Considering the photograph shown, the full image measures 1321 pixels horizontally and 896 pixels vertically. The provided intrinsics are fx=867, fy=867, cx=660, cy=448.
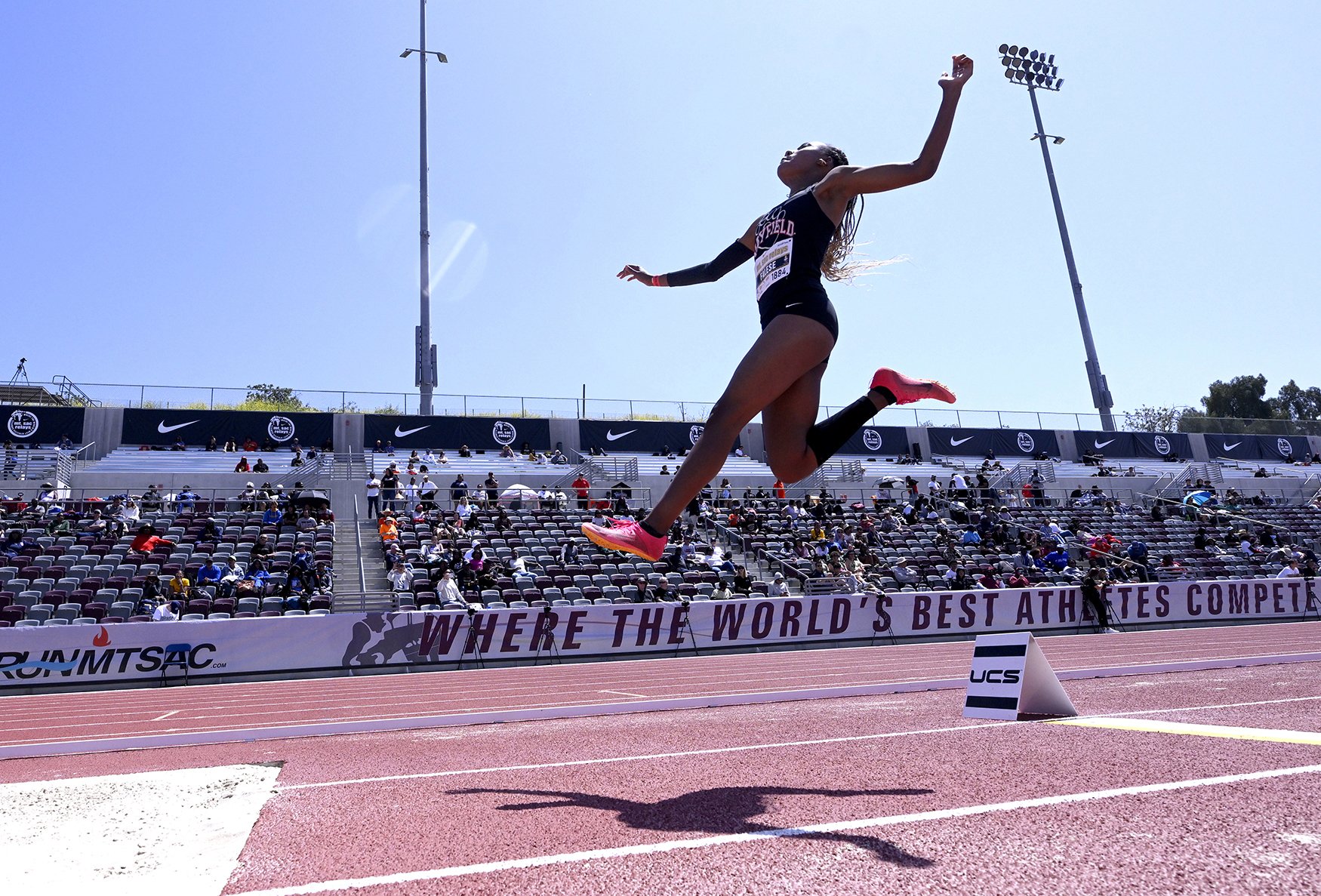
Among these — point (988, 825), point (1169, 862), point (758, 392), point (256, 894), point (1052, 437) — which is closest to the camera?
point (1169, 862)

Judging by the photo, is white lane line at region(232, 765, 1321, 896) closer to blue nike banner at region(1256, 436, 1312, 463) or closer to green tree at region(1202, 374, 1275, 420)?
blue nike banner at region(1256, 436, 1312, 463)

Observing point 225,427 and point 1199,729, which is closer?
point 1199,729

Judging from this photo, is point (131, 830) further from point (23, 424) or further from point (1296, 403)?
point (1296, 403)

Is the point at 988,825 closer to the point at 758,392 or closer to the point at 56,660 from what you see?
the point at 758,392

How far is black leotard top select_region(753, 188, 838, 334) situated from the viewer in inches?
139

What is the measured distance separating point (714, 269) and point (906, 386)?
1138 mm

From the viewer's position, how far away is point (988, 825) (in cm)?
229

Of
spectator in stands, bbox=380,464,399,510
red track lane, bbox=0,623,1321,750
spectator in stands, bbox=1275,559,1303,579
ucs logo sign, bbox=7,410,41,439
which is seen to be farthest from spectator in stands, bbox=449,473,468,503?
spectator in stands, bbox=1275,559,1303,579

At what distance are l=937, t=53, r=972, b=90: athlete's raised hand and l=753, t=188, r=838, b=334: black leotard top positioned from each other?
25.5 inches

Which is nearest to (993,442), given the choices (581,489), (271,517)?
(581,489)

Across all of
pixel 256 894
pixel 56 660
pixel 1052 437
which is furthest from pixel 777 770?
pixel 1052 437

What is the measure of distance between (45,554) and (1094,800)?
19.2 m

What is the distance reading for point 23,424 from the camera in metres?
26.0

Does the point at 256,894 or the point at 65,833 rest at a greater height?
the point at 256,894
